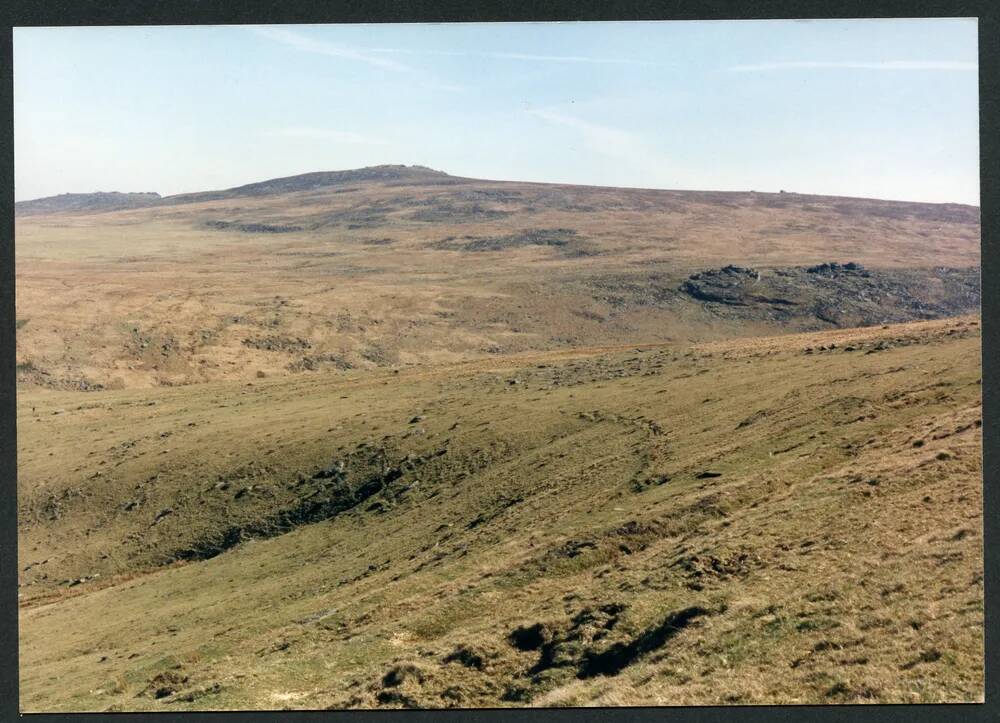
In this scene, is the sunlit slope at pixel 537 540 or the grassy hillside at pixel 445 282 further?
the grassy hillside at pixel 445 282

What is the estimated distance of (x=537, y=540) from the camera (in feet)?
74.8

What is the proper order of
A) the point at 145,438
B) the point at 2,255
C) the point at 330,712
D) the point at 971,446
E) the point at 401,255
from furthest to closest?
1. the point at 401,255
2. the point at 145,438
3. the point at 971,446
4. the point at 2,255
5. the point at 330,712

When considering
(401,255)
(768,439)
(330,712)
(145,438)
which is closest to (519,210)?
(401,255)

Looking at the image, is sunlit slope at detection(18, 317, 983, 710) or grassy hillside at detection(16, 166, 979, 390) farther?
grassy hillside at detection(16, 166, 979, 390)

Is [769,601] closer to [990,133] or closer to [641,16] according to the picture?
[990,133]

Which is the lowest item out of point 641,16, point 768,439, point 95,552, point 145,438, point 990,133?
point 95,552

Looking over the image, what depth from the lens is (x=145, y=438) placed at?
40.2 m

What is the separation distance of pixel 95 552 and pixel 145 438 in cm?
947

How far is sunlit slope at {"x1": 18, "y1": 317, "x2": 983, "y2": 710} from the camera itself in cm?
1580

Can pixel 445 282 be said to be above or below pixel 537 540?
above

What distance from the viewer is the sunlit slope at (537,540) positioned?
51.9 ft

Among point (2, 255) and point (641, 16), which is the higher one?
point (641, 16)

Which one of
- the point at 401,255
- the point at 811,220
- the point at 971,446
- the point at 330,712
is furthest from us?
the point at 811,220

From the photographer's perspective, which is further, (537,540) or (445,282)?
(445,282)
